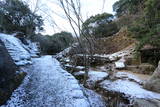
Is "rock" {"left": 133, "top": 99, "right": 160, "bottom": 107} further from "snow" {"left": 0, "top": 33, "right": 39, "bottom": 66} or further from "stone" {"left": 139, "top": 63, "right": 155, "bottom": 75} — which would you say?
"snow" {"left": 0, "top": 33, "right": 39, "bottom": 66}

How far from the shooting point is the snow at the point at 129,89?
2.85m

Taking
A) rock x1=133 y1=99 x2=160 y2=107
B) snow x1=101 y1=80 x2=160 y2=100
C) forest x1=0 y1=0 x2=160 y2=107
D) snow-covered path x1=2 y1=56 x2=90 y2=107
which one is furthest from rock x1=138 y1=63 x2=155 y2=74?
snow-covered path x1=2 y1=56 x2=90 y2=107

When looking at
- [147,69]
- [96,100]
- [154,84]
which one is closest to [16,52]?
[96,100]

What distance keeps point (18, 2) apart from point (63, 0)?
10192 mm

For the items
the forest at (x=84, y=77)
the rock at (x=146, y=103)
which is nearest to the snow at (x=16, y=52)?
the forest at (x=84, y=77)

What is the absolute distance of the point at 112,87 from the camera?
3373 mm

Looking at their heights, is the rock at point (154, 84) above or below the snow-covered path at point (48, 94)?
above

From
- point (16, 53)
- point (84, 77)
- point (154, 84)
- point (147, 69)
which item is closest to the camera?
point (154, 84)

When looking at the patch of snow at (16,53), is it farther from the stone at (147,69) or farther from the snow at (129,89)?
the stone at (147,69)

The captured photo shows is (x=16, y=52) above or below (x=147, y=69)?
above

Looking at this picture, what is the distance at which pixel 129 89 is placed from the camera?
321cm

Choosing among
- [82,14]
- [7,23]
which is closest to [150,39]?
[82,14]

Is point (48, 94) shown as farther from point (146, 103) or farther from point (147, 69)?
point (147, 69)

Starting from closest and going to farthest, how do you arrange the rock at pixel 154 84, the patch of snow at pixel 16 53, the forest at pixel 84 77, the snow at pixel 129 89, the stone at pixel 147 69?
the forest at pixel 84 77, the snow at pixel 129 89, the rock at pixel 154 84, the patch of snow at pixel 16 53, the stone at pixel 147 69
